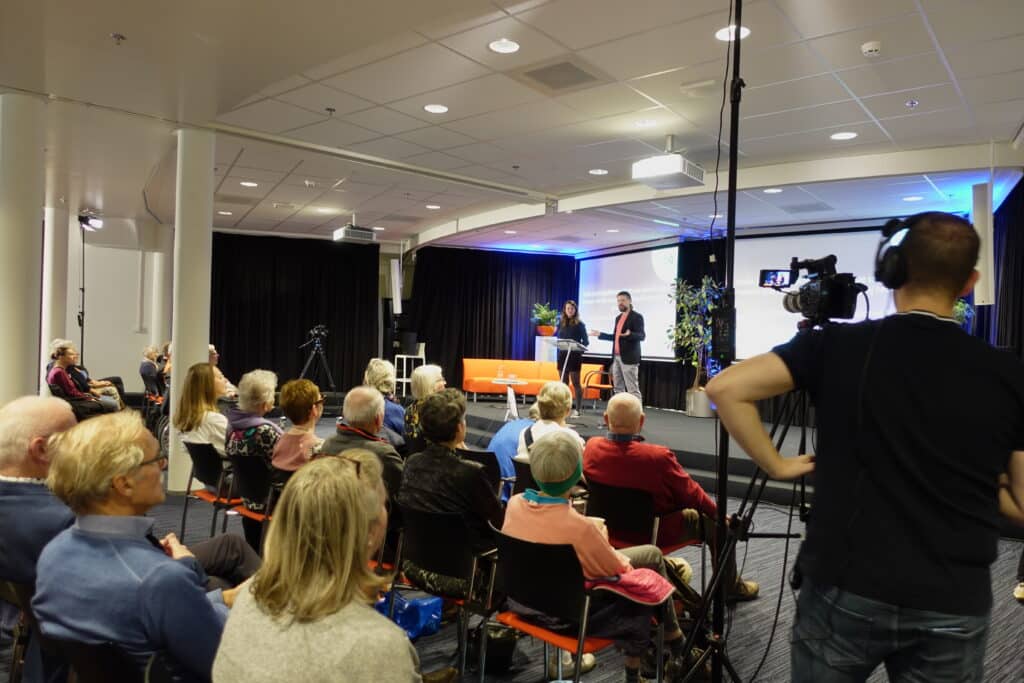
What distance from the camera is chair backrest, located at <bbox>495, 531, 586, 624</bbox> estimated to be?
2.13m

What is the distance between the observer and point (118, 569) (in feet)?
4.80

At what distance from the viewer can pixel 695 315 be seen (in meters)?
10.3

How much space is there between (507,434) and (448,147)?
12.5ft

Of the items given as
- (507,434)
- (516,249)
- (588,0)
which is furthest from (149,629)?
(516,249)

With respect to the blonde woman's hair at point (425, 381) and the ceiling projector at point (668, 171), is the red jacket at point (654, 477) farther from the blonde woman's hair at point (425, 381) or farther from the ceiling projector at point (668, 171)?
the ceiling projector at point (668, 171)

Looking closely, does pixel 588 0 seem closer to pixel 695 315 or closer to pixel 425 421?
pixel 425 421

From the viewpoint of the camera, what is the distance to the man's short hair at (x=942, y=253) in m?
1.32

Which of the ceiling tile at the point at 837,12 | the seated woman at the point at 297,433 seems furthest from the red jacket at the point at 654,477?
the ceiling tile at the point at 837,12

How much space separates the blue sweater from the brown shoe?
9.29 feet

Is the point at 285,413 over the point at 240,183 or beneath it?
beneath

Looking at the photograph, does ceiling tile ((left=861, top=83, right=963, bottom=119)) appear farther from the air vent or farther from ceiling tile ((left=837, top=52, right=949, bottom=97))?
the air vent

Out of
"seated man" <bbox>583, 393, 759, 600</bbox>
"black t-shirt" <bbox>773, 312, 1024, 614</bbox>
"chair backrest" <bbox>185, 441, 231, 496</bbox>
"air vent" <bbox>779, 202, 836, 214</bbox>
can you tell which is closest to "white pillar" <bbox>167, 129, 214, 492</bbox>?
"chair backrest" <bbox>185, 441, 231, 496</bbox>

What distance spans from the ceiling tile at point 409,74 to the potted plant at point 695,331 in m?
5.79

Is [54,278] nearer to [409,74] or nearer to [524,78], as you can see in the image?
[409,74]
